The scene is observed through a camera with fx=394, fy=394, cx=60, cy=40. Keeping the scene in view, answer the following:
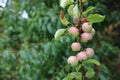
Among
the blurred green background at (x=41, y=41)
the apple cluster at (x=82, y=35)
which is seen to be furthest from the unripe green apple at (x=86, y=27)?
the blurred green background at (x=41, y=41)

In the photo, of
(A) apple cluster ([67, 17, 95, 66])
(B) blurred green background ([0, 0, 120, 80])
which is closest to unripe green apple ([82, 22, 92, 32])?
(A) apple cluster ([67, 17, 95, 66])

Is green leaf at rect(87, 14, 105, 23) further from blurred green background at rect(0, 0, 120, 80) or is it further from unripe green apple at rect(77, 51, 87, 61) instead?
blurred green background at rect(0, 0, 120, 80)

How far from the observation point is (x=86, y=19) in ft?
5.00

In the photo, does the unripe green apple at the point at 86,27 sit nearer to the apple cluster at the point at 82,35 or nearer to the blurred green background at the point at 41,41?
the apple cluster at the point at 82,35

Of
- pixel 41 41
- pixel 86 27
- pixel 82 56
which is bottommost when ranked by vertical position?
pixel 41 41

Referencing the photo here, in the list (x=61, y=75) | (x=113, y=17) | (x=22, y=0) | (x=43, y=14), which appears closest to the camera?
(x=61, y=75)

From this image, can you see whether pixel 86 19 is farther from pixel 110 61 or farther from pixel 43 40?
pixel 110 61

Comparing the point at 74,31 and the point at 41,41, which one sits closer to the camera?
the point at 74,31

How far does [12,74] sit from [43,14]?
797 millimetres

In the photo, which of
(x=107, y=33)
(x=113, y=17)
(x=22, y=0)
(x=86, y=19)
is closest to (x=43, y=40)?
(x=22, y=0)

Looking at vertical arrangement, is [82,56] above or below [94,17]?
below

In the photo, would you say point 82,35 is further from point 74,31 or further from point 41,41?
point 41,41

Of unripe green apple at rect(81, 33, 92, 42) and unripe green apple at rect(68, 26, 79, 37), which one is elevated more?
unripe green apple at rect(68, 26, 79, 37)

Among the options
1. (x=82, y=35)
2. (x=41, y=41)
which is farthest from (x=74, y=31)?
(x=41, y=41)
